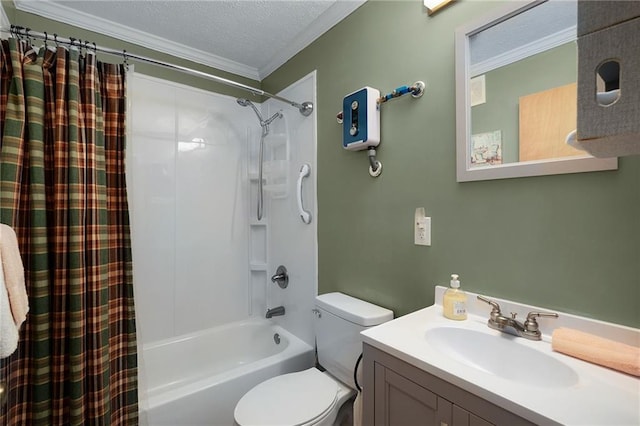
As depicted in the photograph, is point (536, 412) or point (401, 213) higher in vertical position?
point (401, 213)

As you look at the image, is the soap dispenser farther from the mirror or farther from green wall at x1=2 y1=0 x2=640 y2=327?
the mirror

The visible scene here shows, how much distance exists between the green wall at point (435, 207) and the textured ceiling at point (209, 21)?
0.49 ft

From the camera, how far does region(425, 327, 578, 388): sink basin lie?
796 mm

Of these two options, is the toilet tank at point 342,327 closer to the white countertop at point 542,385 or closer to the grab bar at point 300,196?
the white countertop at point 542,385

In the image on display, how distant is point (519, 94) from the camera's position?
1.00 meters

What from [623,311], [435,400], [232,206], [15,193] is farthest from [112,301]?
[623,311]

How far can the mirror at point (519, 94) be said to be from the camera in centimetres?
89

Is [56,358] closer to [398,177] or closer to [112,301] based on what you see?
[112,301]

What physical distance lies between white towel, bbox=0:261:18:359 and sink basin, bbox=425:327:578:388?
1192mm

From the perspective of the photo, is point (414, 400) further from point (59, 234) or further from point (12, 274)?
point (59, 234)

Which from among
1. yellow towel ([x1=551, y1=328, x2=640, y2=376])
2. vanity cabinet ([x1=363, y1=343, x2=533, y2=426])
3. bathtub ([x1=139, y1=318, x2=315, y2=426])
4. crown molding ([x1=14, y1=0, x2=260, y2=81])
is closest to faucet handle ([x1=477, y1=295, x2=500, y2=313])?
yellow towel ([x1=551, y1=328, x2=640, y2=376])

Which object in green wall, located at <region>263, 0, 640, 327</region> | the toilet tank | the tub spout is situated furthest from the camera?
the tub spout

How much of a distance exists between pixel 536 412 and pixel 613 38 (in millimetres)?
695

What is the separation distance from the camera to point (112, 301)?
4.36 ft
